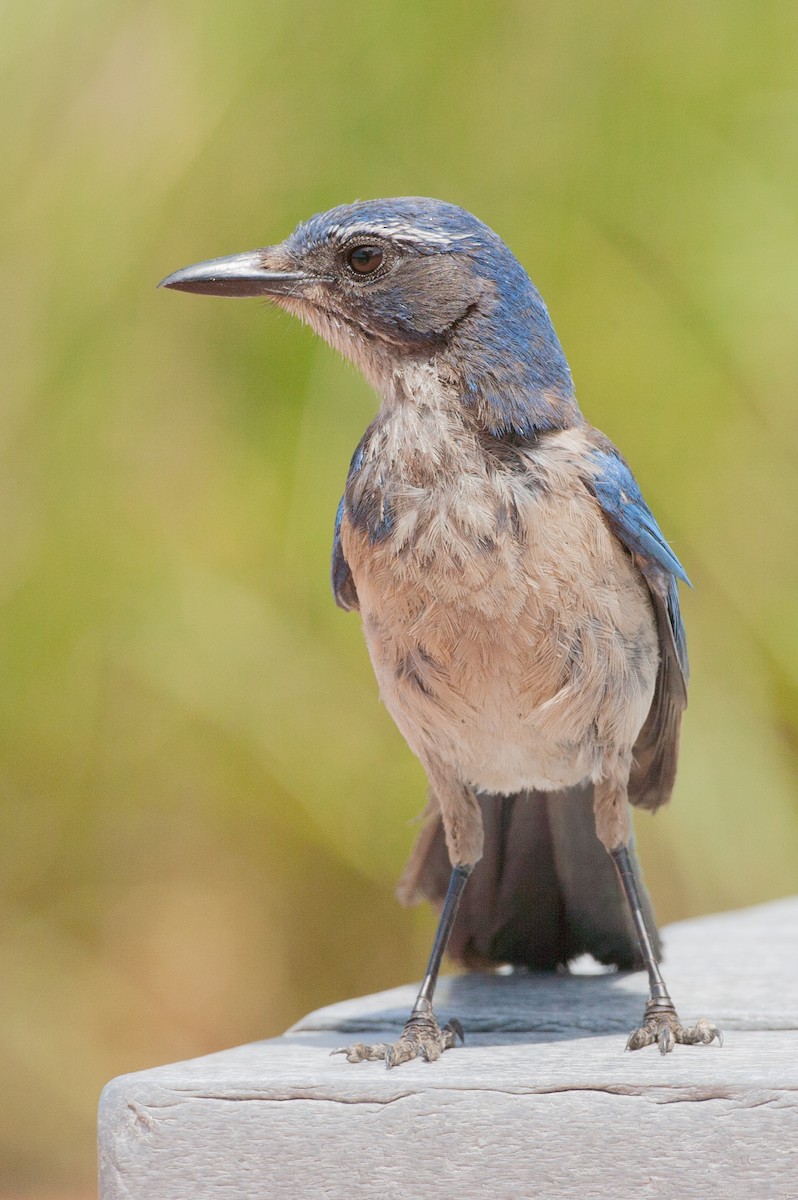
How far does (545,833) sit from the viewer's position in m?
3.63

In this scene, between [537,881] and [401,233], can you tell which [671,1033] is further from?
[401,233]

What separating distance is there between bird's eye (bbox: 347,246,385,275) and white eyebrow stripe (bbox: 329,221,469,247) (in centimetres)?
3

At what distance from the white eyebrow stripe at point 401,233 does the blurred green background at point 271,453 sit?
257cm

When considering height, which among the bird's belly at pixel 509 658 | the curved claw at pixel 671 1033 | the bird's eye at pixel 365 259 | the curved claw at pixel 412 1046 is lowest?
the curved claw at pixel 412 1046

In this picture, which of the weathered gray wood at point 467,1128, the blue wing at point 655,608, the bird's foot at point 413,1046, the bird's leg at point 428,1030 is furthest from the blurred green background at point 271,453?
the weathered gray wood at point 467,1128

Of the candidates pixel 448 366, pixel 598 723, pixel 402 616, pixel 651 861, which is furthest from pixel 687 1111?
pixel 651 861

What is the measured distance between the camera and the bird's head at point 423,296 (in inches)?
121

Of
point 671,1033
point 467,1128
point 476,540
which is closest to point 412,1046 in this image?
point 467,1128

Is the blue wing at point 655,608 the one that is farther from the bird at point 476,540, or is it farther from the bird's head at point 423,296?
the bird's head at point 423,296

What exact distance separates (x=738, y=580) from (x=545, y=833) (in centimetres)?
244

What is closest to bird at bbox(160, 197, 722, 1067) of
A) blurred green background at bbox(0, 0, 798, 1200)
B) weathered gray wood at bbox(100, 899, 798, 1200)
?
weathered gray wood at bbox(100, 899, 798, 1200)

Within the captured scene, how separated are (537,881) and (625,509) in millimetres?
1106

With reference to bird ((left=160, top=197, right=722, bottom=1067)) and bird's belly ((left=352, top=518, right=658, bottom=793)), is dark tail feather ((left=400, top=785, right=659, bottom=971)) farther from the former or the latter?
bird's belly ((left=352, top=518, right=658, bottom=793))

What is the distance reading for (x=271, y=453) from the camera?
576 cm
